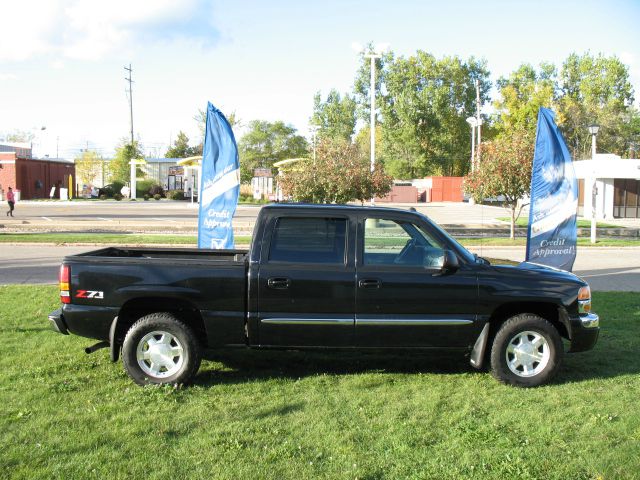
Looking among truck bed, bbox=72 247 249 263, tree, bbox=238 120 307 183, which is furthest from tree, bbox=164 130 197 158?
truck bed, bbox=72 247 249 263

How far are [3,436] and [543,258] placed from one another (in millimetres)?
7351

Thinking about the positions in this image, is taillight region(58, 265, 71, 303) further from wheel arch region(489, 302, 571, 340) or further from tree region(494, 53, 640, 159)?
tree region(494, 53, 640, 159)

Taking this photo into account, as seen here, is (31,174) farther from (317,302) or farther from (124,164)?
(317,302)

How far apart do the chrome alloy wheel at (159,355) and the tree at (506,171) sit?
59.9 ft

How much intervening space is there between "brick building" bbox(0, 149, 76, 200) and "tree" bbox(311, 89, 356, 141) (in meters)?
37.9

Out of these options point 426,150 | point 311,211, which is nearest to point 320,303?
point 311,211

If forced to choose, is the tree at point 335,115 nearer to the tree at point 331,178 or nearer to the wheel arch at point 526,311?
the tree at point 331,178

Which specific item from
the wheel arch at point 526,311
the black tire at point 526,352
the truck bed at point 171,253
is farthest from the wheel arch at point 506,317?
the truck bed at point 171,253

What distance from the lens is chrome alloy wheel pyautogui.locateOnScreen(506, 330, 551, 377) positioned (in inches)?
232

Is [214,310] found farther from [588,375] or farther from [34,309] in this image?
[34,309]

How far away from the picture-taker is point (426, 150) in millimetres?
76750

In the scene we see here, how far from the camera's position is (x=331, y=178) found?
25641mm

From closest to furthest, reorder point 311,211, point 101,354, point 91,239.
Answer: point 311,211 → point 101,354 → point 91,239

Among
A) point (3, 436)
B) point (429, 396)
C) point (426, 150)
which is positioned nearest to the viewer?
point (3, 436)
